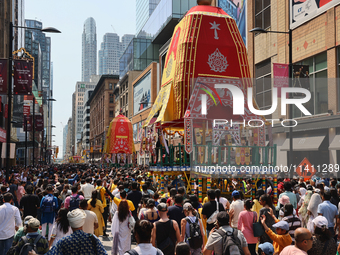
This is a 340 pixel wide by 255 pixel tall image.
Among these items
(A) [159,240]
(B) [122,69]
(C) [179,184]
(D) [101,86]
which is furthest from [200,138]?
(D) [101,86]

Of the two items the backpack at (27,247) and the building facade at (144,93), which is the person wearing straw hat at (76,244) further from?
the building facade at (144,93)

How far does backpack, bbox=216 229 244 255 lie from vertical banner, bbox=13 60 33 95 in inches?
672

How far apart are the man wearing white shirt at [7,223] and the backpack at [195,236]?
3937mm

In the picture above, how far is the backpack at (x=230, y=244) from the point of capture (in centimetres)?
538

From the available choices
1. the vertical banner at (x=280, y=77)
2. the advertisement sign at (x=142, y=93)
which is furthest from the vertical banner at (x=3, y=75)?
the advertisement sign at (x=142, y=93)

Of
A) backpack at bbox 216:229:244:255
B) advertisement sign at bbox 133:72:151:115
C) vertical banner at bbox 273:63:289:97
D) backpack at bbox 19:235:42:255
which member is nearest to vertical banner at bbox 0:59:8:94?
vertical banner at bbox 273:63:289:97

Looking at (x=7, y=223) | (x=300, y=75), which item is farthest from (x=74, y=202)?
(x=300, y=75)

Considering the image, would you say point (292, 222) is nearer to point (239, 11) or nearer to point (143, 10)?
point (239, 11)

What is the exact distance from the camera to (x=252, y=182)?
44.2ft

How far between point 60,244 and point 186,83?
10684mm

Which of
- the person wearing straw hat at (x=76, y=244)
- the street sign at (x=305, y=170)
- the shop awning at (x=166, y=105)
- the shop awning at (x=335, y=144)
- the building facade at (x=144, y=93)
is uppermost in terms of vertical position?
the building facade at (x=144, y=93)

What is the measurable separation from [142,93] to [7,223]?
2229 inches

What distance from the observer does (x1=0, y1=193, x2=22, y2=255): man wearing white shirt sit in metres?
8.10

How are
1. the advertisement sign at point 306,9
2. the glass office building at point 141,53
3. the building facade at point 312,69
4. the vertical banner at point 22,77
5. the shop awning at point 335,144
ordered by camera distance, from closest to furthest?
the vertical banner at point 22,77 → the shop awning at point 335,144 → the building facade at point 312,69 → the advertisement sign at point 306,9 → the glass office building at point 141,53
